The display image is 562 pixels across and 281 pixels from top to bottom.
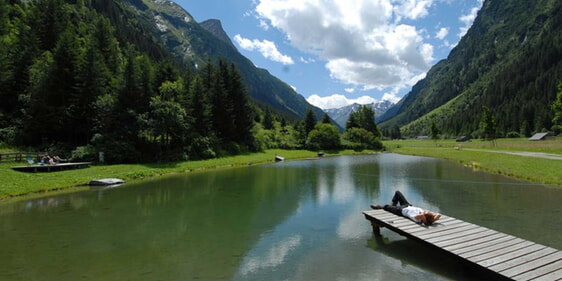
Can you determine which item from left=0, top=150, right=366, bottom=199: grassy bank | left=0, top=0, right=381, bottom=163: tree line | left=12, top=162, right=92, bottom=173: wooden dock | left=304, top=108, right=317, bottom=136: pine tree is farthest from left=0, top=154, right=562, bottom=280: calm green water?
left=304, top=108, right=317, bottom=136: pine tree

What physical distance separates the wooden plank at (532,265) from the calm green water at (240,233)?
3.96ft

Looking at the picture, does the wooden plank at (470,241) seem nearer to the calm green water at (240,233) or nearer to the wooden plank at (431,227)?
the calm green water at (240,233)

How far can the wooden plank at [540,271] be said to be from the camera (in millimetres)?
7097

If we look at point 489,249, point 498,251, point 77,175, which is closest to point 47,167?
point 77,175

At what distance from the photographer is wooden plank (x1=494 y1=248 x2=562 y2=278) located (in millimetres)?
7340

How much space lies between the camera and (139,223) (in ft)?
47.8

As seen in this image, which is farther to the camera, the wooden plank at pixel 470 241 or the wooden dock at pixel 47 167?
the wooden dock at pixel 47 167

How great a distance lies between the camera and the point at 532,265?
7.71 m

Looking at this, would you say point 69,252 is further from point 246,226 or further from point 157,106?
point 157,106

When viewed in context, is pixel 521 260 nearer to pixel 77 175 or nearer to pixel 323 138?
pixel 77 175

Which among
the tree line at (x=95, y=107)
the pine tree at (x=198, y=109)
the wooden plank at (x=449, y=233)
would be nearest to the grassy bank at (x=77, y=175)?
the tree line at (x=95, y=107)

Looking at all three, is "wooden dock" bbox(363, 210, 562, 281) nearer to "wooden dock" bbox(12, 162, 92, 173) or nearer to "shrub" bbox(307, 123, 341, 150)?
"wooden dock" bbox(12, 162, 92, 173)

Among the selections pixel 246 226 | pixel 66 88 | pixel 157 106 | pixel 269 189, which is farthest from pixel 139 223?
pixel 66 88

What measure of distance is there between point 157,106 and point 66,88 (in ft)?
41.7
